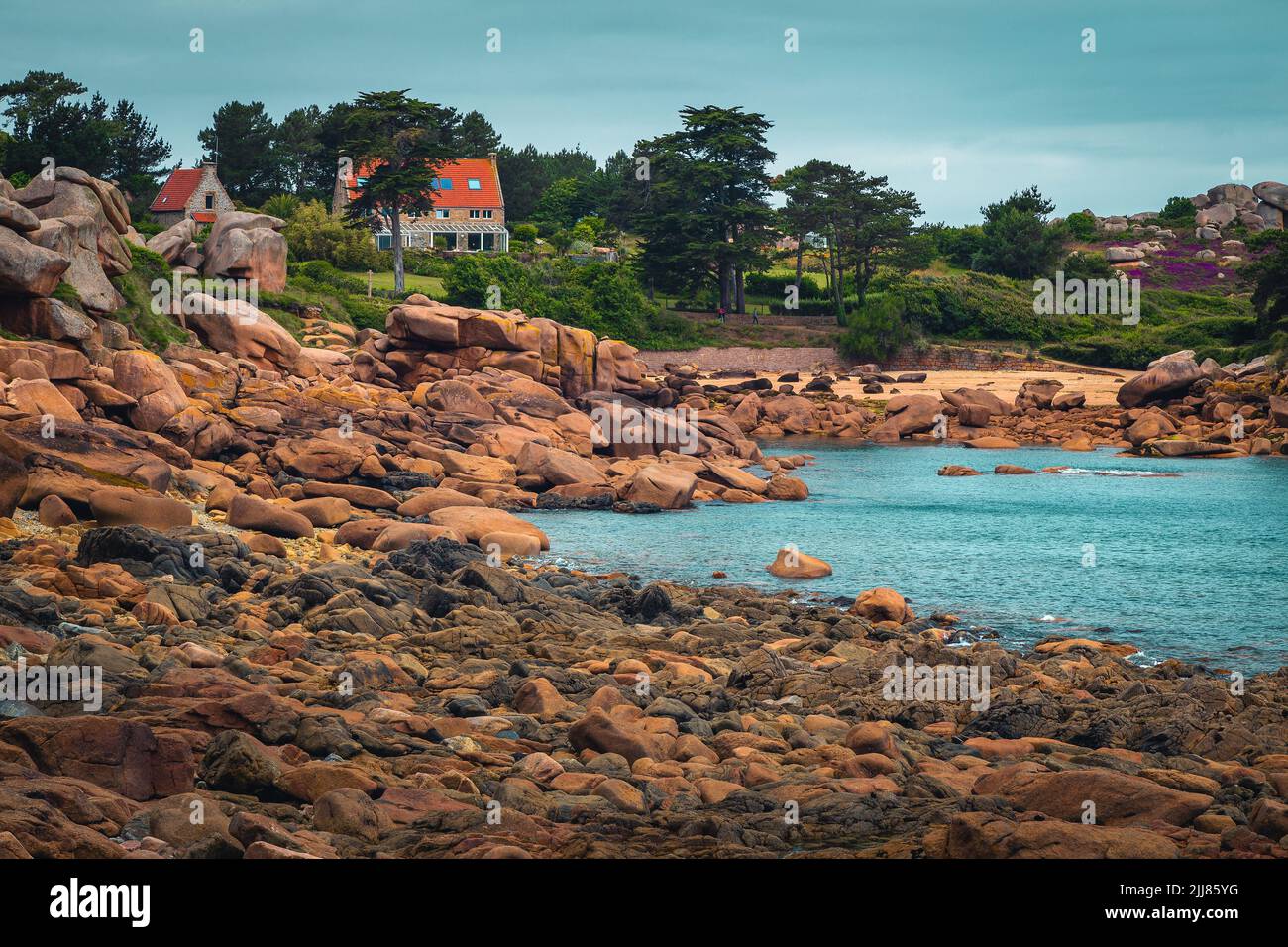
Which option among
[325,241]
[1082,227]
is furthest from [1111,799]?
[1082,227]

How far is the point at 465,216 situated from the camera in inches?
4065

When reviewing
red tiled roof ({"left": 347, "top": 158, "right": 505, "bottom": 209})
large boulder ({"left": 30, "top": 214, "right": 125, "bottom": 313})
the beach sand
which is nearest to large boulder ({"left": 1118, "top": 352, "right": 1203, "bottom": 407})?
the beach sand

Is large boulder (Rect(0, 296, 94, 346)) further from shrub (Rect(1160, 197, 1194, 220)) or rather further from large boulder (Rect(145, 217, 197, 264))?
shrub (Rect(1160, 197, 1194, 220))

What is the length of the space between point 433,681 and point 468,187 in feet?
299

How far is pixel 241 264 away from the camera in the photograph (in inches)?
2317

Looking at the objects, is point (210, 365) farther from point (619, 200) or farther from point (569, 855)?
point (619, 200)

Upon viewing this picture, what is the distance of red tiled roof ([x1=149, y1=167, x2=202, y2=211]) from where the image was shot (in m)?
87.5

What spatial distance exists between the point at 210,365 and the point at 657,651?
2758 centimetres

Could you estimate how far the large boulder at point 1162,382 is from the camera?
66750 millimetres

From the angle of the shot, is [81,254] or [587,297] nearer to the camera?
[81,254]

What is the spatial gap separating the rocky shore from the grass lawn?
116 ft

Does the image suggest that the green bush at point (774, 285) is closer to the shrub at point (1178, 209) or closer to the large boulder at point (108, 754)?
the shrub at point (1178, 209)

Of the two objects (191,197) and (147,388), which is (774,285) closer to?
(191,197)

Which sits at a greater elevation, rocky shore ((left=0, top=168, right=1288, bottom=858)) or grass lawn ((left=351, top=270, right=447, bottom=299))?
grass lawn ((left=351, top=270, right=447, bottom=299))
